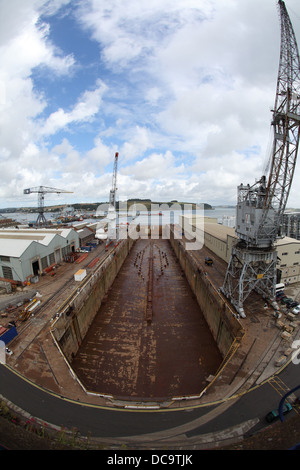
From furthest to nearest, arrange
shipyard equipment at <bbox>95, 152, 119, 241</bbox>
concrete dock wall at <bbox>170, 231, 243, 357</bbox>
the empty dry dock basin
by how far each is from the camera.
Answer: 1. shipyard equipment at <bbox>95, 152, 119, 241</bbox>
2. concrete dock wall at <bbox>170, 231, 243, 357</bbox>
3. the empty dry dock basin

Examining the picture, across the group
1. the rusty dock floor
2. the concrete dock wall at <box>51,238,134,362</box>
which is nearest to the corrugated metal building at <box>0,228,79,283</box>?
the concrete dock wall at <box>51,238,134,362</box>

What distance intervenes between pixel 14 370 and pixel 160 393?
1011 cm

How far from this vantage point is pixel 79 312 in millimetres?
19938

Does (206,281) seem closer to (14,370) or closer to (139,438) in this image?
(139,438)

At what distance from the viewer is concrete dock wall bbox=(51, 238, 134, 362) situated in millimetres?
16247

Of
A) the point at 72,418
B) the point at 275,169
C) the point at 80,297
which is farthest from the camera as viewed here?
the point at 80,297

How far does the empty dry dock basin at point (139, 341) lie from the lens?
50.0ft

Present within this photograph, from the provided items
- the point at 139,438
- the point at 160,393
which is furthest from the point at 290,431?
→ the point at 160,393

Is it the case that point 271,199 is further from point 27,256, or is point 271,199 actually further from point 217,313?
point 27,256

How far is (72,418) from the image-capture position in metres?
9.39

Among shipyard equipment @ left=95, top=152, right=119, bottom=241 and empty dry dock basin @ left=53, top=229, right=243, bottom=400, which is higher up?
shipyard equipment @ left=95, top=152, right=119, bottom=241

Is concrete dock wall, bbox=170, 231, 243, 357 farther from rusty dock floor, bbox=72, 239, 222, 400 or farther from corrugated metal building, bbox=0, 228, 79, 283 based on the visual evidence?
corrugated metal building, bbox=0, 228, 79, 283

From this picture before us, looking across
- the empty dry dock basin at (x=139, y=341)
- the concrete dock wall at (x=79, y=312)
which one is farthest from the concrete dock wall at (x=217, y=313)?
the concrete dock wall at (x=79, y=312)

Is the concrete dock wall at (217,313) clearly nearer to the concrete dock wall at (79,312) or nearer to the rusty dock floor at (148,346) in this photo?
the rusty dock floor at (148,346)
